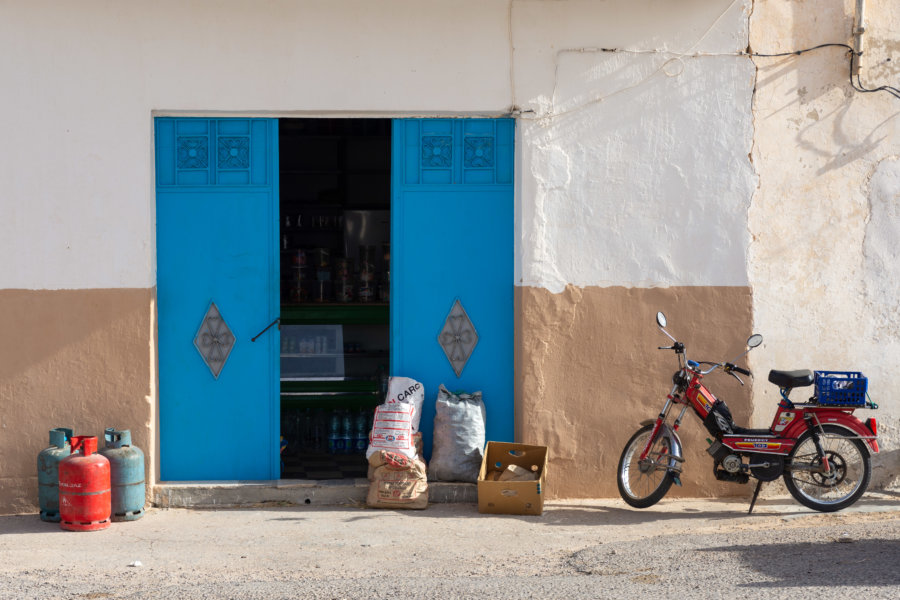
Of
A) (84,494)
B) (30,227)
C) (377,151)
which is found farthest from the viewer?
(377,151)

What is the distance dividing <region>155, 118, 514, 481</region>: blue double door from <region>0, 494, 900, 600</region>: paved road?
706 mm

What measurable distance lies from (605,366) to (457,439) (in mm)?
1274

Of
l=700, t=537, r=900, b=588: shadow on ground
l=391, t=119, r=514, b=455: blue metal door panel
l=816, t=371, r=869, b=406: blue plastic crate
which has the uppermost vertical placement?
l=391, t=119, r=514, b=455: blue metal door panel

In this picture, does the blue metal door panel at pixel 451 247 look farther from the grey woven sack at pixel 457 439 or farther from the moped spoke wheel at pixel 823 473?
the moped spoke wheel at pixel 823 473

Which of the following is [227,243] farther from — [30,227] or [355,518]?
[355,518]

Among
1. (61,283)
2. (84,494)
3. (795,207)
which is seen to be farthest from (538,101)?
(84,494)

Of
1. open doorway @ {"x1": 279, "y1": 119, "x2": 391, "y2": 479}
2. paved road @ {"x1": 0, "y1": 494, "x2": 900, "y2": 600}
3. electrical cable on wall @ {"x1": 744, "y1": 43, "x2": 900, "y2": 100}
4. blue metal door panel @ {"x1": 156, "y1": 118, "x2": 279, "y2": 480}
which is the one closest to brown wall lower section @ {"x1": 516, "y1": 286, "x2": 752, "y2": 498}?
paved road @ {"x1": 0, "y1": 494, "x2": 900, "y2": 600}

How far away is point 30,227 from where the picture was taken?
24.8 ft

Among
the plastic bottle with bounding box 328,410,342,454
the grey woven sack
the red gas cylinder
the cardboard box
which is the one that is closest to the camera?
the red gas cylinder

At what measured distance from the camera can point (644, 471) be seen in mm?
7523

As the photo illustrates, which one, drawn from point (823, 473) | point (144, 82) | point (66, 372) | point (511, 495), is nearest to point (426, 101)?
point (144, 82)

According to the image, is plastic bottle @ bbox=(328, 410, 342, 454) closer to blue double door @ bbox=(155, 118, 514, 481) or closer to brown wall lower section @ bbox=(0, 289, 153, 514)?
blue double door @ bbox=(155, 118, 514, 481)

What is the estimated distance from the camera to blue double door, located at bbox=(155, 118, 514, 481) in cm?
784

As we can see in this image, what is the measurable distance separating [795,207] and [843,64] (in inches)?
46.0
